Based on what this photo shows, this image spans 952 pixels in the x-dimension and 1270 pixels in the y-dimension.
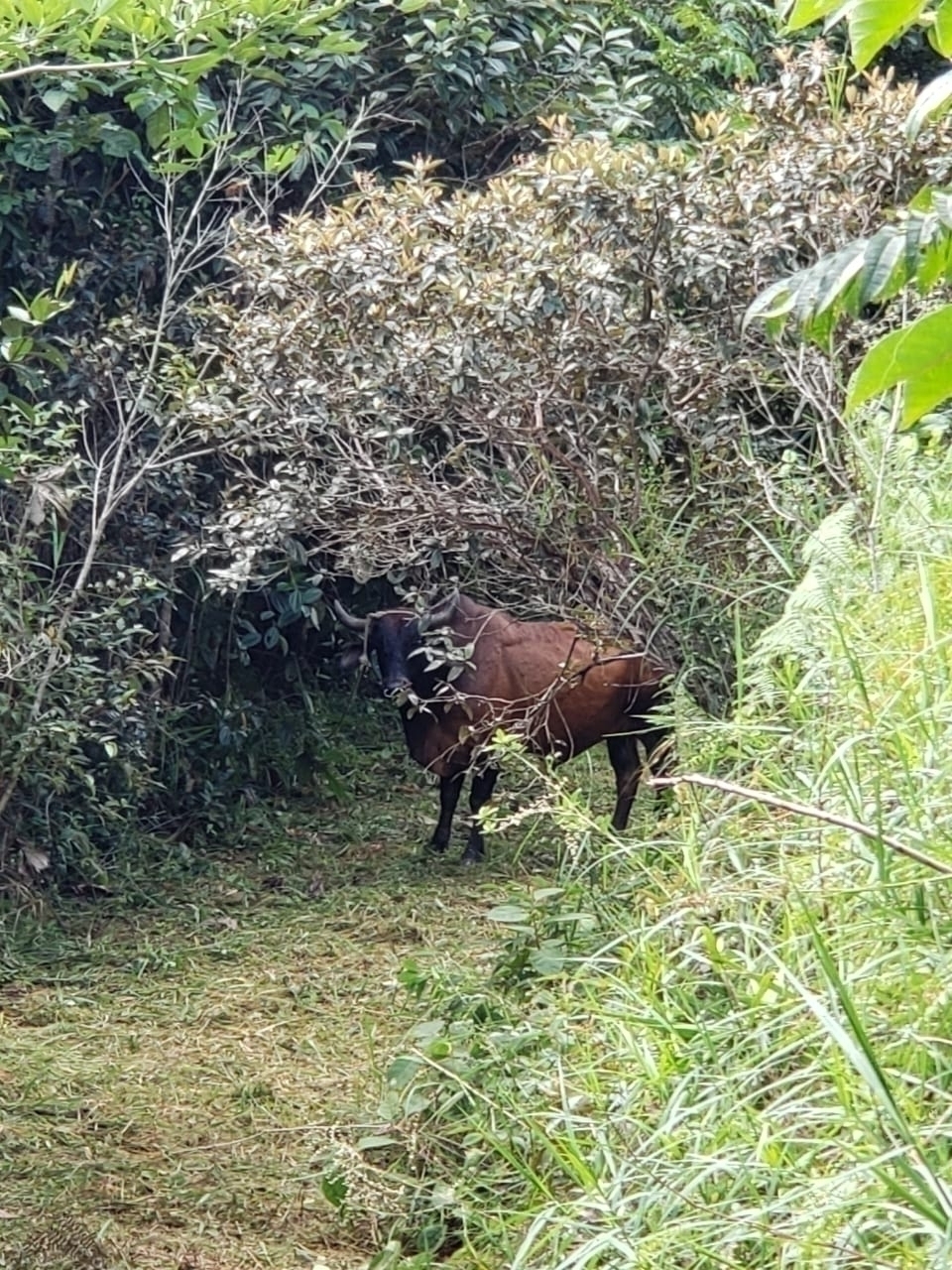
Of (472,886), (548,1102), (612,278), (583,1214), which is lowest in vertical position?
(472,886)

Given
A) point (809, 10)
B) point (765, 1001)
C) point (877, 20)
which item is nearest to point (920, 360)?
point (877, 20)

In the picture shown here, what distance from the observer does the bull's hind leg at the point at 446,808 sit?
8.11 metres

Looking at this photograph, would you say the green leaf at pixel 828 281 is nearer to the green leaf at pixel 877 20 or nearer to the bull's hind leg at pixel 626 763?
the green leaf at pixel 877 20

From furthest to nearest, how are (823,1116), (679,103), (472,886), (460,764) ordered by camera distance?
(679,103), (460,764), (472,886), (823,1116)

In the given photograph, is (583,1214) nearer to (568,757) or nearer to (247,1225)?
(247,1225)

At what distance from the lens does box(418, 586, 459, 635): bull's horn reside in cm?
707

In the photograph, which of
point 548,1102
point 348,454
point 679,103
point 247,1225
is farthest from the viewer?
point 679,103

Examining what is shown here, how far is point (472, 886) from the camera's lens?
7.54 m

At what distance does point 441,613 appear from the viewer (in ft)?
23.7

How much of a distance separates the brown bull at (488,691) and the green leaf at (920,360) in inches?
223

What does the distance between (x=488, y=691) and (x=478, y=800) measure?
583 mm

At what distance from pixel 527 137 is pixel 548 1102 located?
5747mm

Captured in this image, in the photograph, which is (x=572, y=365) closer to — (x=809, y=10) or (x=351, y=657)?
(x=351, y=657)

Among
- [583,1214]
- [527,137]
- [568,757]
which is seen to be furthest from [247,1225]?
[527,137]
